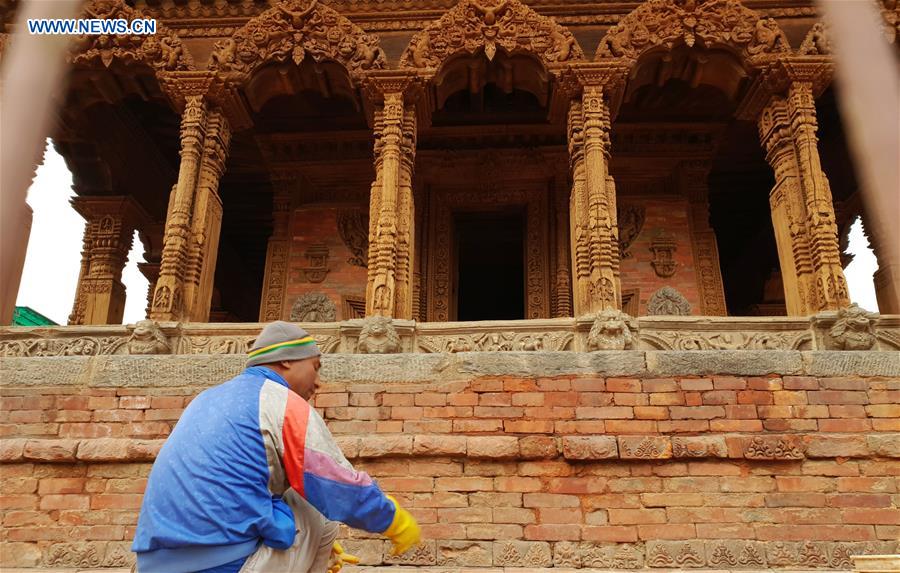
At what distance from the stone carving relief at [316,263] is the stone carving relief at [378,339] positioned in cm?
387

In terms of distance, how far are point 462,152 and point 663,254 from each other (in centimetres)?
350

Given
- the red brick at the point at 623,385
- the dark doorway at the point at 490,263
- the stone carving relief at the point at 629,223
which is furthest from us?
the dark doorway at the point at 490,263

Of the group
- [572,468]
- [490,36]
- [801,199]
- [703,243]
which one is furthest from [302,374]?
[703,243]

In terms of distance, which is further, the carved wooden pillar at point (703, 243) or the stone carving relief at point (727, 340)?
the carved wooden pillar at point (703, 243)

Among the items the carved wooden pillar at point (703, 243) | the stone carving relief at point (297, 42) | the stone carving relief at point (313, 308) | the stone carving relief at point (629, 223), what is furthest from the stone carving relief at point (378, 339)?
the carved wooden pillar at point (703, 243)

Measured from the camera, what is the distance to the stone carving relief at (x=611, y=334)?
18.2 feet

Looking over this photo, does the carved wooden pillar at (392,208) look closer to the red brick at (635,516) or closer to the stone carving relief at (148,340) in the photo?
the stone carving relief at (148,340)

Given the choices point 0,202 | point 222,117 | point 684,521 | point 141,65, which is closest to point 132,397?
point 0,202

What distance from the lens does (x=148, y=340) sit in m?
5.93

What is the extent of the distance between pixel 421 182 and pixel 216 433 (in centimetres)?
803

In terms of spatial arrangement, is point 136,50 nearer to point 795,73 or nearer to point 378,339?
point 378,339

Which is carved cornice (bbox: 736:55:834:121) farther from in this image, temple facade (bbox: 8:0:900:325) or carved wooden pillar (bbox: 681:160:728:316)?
carved wooden pillar (bbox: 681:160:728:316)

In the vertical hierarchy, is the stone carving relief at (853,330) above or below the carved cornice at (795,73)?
below

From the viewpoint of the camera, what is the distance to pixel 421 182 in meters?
9.78
